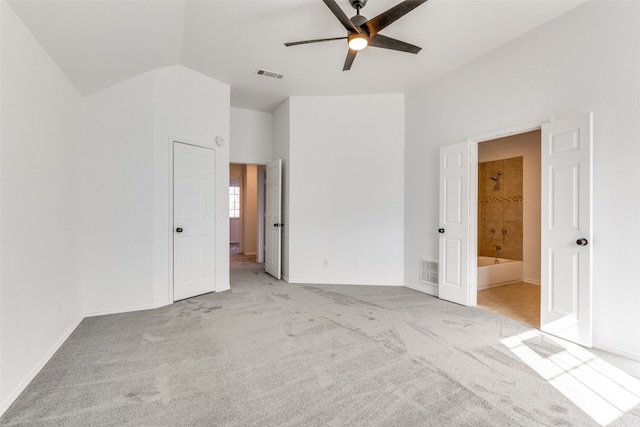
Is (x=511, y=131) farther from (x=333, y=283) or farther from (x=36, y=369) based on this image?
(x=36, y=369)

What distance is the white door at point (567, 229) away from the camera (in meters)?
2.80

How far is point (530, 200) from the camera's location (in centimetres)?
530

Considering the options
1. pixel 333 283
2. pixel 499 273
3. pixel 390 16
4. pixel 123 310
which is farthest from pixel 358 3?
pixel 499 273

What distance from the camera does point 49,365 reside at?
94.7 inches

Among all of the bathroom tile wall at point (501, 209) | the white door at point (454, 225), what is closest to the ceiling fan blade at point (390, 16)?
the white door at point (454, 225)

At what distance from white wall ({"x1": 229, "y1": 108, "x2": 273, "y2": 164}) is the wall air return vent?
3.38 meters

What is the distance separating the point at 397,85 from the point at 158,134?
343 cm

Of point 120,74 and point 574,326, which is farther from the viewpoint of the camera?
point 120,74

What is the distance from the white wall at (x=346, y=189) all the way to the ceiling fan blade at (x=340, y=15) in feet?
8.13

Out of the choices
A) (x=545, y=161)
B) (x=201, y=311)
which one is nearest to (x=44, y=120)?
(x=201, y=311)

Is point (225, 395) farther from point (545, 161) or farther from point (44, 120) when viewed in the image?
point (545, 161)

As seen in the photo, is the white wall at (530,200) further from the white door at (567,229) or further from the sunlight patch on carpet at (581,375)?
the sunlight patch on carpet at (581,375)

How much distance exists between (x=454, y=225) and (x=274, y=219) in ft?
9.85

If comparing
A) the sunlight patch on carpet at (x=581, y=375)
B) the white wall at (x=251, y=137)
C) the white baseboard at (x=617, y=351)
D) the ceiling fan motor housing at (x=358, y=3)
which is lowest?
the sunlight patch on carpet at (x=581, y=375)
